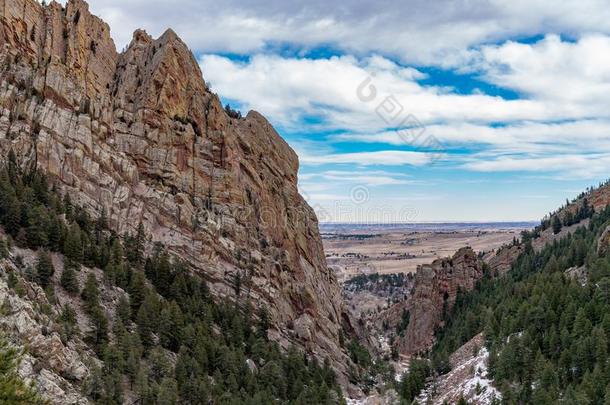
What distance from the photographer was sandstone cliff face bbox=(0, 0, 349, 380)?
88000mm

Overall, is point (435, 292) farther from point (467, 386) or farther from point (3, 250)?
point (3, 250)

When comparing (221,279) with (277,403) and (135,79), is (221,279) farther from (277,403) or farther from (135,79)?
(135,79)

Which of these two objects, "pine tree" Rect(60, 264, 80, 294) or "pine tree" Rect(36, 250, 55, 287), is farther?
"pine tree" Rect(60, 264, 80, 294)

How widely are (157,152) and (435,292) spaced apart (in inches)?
4814

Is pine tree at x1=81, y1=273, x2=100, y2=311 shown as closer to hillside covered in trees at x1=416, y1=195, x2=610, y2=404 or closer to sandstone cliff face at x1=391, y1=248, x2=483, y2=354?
hillside covered in trees at x1=416, y1=195, x2=610, y2=404

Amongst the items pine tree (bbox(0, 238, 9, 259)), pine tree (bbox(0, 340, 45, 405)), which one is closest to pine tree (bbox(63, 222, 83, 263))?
pine tree (bbox(0, 238, 9, 259))

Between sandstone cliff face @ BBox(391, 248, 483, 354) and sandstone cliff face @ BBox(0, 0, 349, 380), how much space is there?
6064cm

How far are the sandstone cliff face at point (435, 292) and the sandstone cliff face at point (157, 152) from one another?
60.6 metres

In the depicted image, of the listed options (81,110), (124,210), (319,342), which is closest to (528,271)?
(319,342)

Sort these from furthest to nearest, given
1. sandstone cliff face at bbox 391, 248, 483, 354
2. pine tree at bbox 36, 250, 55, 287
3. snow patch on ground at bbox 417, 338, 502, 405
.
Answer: sandstone cliff face at bbox 391, 248, 483, 354, snow patch on ground at bbox 417, 338, 502, 405, pine tree at bbox 36, 250, 55, 287

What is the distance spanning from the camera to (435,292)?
187 m

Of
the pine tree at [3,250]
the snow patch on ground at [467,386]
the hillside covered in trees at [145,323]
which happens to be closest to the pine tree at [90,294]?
the hillside covered in trees at [145,323]

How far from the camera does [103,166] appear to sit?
9281 centimetres

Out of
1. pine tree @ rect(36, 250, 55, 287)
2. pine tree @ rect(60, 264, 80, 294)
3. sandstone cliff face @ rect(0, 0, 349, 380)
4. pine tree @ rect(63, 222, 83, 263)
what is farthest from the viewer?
sandstone cliff face @ rect(0, 0, 349, 380)
